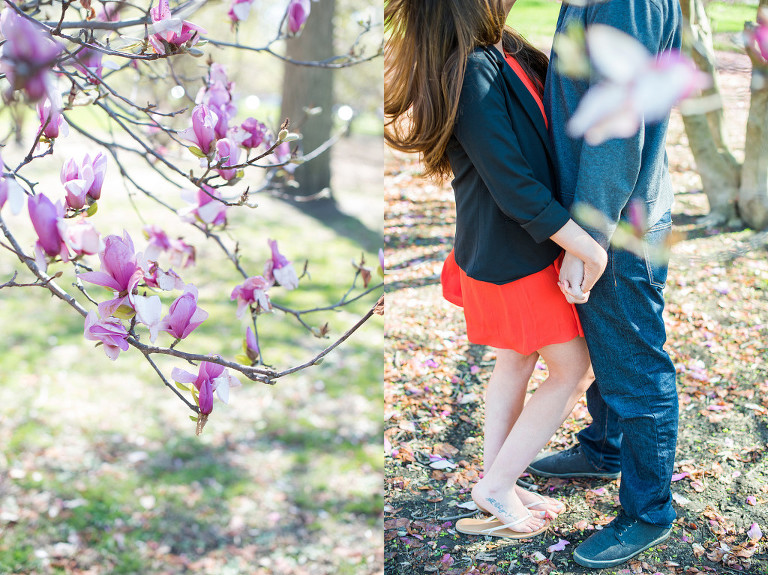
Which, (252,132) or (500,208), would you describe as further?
(252,132)

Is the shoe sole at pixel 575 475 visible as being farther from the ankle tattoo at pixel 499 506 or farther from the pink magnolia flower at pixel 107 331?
the pink magnolia flower at pixel 107 331

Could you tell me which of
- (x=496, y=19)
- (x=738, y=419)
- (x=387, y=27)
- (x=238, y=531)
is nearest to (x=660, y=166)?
(x=496, y=19)

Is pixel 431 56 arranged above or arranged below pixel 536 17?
below

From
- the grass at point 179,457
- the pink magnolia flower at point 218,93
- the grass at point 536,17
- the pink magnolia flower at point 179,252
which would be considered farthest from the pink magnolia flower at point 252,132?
the grass at point 179,457

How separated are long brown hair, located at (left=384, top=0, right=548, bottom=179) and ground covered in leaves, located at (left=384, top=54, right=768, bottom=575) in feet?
1.38

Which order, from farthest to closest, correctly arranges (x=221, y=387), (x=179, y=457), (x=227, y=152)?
(x=179, y=457), (x=227, y=152), (x=221, y=387)

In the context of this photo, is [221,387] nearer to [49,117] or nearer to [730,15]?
[49,117]

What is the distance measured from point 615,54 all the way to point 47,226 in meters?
0.90

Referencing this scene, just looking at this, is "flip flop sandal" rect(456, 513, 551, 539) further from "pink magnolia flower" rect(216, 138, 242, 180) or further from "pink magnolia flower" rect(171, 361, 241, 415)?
"pink magnolia flower" rect(216, 138, 242, 180)

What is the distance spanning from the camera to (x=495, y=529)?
1562 mm

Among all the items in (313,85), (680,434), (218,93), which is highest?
(313,85)

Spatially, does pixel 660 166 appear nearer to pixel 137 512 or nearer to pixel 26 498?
pixel 137 512

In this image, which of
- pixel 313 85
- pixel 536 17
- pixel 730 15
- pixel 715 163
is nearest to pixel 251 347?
pixel 730 15

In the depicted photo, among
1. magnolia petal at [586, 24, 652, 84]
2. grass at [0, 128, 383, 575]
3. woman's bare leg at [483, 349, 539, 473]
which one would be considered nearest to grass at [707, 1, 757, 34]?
magnolia petal at [586, 24, 652, 84]
